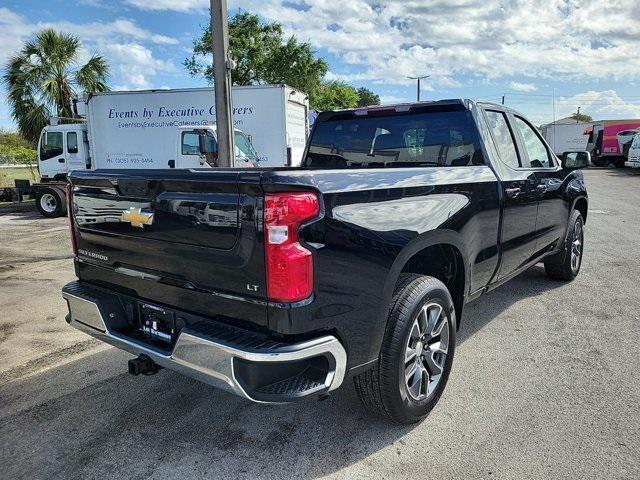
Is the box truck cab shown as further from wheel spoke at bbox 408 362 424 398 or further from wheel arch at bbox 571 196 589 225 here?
wheel spoke at bbox 408 362 424 398

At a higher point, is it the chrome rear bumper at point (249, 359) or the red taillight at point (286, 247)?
the red taillight at point (286, 247)

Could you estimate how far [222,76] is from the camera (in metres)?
7.30

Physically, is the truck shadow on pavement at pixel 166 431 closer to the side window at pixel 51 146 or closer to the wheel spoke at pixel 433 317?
the wheel spoke at pixel 433 317

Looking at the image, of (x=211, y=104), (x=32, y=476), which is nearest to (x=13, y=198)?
(x=211, y=104)

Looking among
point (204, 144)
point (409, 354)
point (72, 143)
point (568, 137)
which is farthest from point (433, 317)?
point (568, 137)

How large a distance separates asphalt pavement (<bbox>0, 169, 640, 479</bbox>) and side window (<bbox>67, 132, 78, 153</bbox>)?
41.8 ft

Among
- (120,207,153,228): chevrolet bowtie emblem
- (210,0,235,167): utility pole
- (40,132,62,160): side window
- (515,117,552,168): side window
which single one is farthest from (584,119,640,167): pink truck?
(120,207,153,228): chevrolet bowtie emblem

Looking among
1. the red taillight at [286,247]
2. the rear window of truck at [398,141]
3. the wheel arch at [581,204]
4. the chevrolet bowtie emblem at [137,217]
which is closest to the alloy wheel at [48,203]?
the rear window of truck at [398,141]

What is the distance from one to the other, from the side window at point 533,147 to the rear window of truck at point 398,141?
0.95 metres

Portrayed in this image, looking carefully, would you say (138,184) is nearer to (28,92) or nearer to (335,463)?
(335,463)

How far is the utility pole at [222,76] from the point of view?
704cm

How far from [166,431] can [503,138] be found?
3.28 meters

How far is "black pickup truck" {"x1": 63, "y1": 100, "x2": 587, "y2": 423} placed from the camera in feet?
7.18

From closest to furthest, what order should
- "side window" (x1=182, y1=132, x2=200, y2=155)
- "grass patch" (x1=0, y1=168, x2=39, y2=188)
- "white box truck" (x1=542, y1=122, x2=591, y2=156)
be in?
"side window" (x1=182, y1=132, x2=200, y2=155)
"grass patch" (x1=0, y1=168, x2=39, y2=188)
"white box truck" (x1=542, y1=122, x2=591, y2=156)
